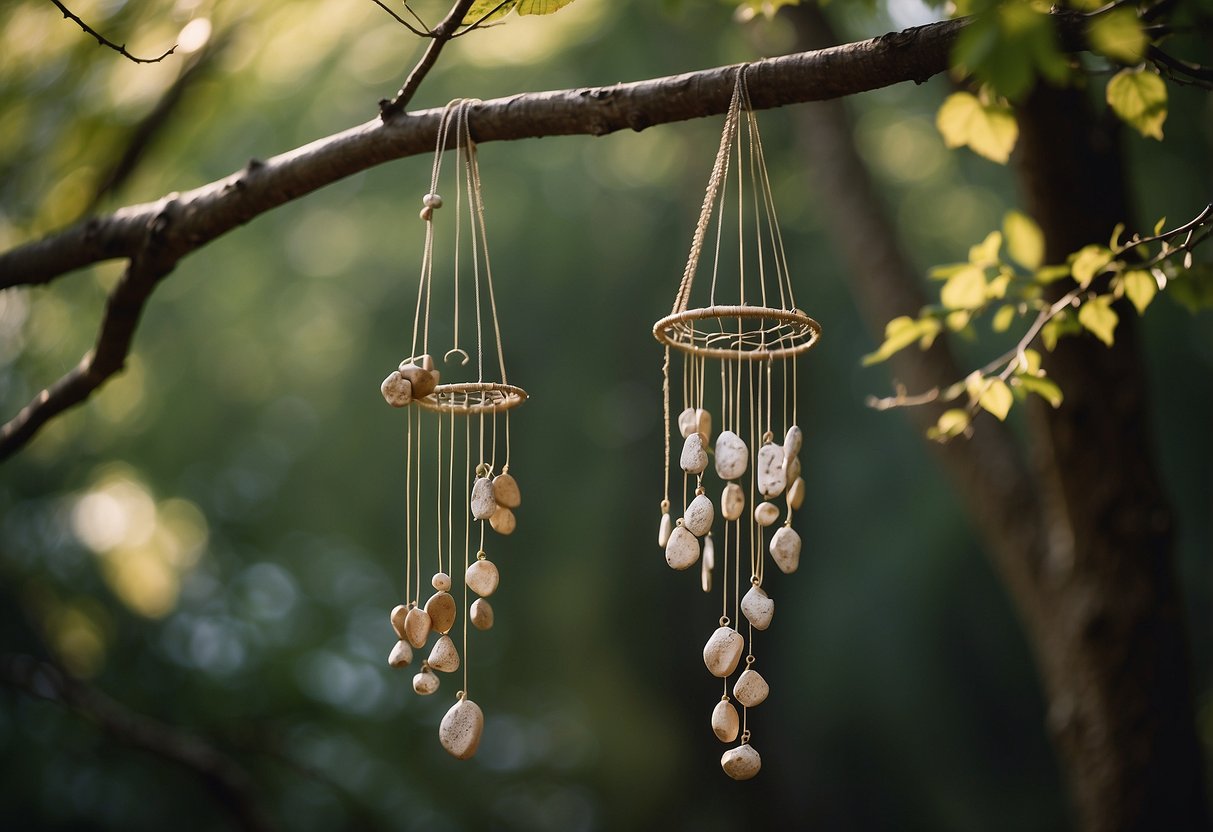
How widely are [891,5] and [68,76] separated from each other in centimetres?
191

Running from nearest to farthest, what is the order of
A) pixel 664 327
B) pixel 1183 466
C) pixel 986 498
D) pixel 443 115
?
1. pixel 664 327
2. pixel 443 115
3. pixel 986 498
4. pixel 1183 466

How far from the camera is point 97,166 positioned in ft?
9.04

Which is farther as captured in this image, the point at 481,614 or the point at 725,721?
the point at 481,614

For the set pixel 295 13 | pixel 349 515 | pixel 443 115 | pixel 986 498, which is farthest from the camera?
pixel 349 515

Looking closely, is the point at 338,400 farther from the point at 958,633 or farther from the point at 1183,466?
the point at 1183,466

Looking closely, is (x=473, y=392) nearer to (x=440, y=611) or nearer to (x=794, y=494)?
(x=440, y=611)

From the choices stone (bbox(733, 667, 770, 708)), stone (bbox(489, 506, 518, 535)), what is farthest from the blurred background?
stone (bbox(733, 667, 770, 708))

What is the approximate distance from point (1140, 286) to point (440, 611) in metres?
1.00

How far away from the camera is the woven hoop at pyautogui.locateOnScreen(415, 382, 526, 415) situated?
1.31m

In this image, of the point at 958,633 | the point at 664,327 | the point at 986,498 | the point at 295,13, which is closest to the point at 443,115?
the point at 664,327

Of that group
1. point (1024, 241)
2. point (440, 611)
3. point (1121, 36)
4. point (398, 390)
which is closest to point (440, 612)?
point (440, 611)

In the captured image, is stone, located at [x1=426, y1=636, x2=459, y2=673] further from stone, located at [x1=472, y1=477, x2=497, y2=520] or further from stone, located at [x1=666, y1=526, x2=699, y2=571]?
stone, located at [x1=666, y1=526, x2=699, y2=571]

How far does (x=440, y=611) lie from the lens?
1279 millimetres

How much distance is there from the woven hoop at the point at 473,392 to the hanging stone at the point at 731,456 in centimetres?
23
